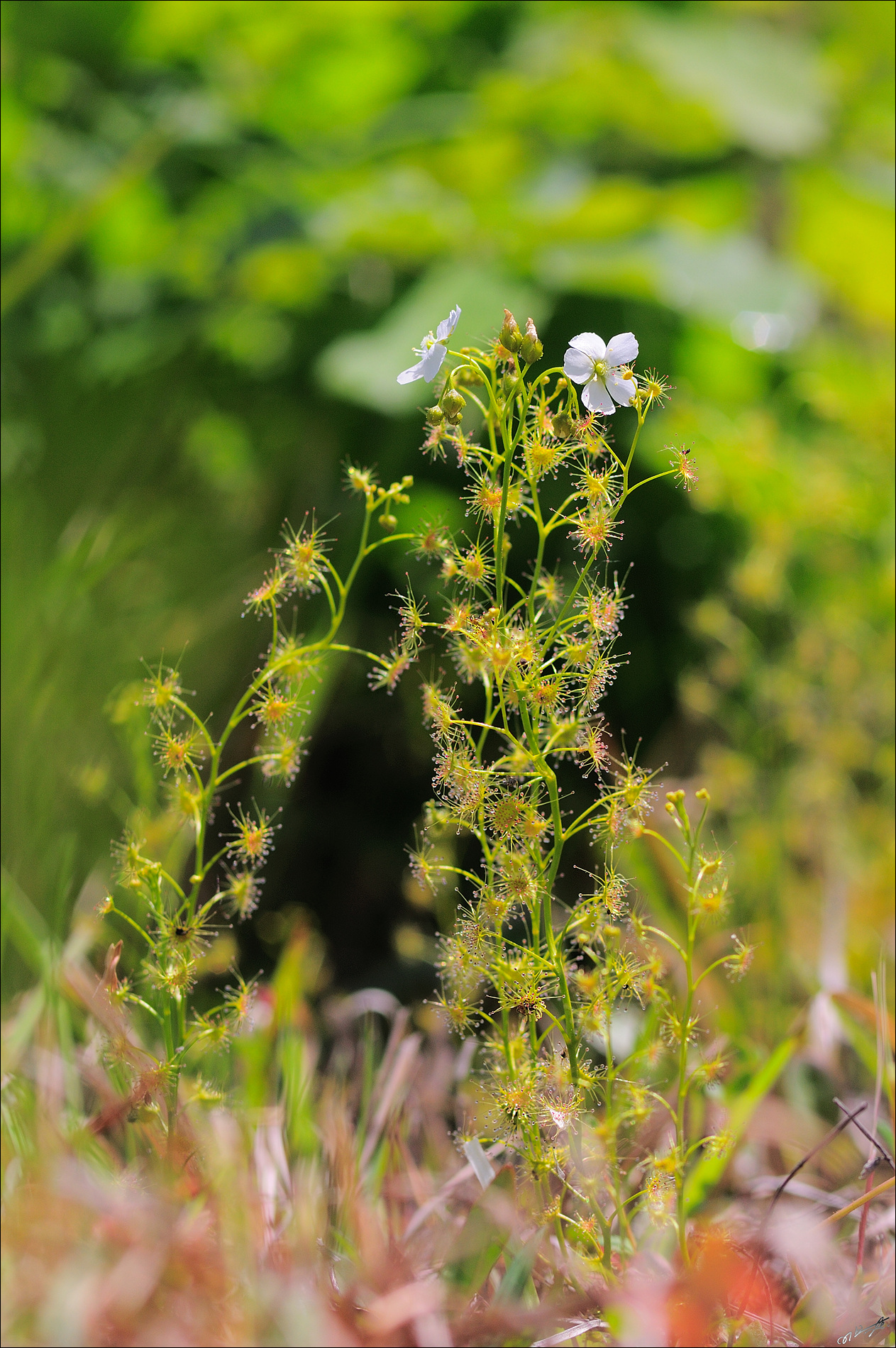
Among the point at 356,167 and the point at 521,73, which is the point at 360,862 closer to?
the point at 356,167

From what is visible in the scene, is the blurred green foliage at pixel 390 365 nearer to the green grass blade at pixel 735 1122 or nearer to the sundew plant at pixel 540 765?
the green grass blade at pixel 735 1122

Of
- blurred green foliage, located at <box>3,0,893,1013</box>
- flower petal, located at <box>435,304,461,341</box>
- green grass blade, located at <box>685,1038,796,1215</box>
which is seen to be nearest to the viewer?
flower petal, located at <box>435,304,461,341</box>

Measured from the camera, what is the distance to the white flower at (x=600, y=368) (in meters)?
0.37

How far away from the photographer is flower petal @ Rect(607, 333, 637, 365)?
0.37 metres

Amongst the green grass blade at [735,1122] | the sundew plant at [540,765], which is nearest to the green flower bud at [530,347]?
the sundew plant at [540,765]

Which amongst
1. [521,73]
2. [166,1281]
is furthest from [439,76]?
[166,1281]

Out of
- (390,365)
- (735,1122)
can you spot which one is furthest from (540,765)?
(390,365)

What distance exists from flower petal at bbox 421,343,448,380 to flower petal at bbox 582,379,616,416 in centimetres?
5

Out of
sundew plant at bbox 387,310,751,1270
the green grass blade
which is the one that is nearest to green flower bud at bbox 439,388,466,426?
sundew plant at bbox 387,310,751,1270

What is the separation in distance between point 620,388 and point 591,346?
0.06 feet

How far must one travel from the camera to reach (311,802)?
44.6 inches

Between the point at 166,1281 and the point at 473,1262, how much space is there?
0.14 meters

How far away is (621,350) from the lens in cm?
37

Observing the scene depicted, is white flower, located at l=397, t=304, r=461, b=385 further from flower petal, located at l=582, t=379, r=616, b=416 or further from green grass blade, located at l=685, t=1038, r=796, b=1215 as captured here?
green grass blade, located at l=685, t=1038, r=796, b=1215
